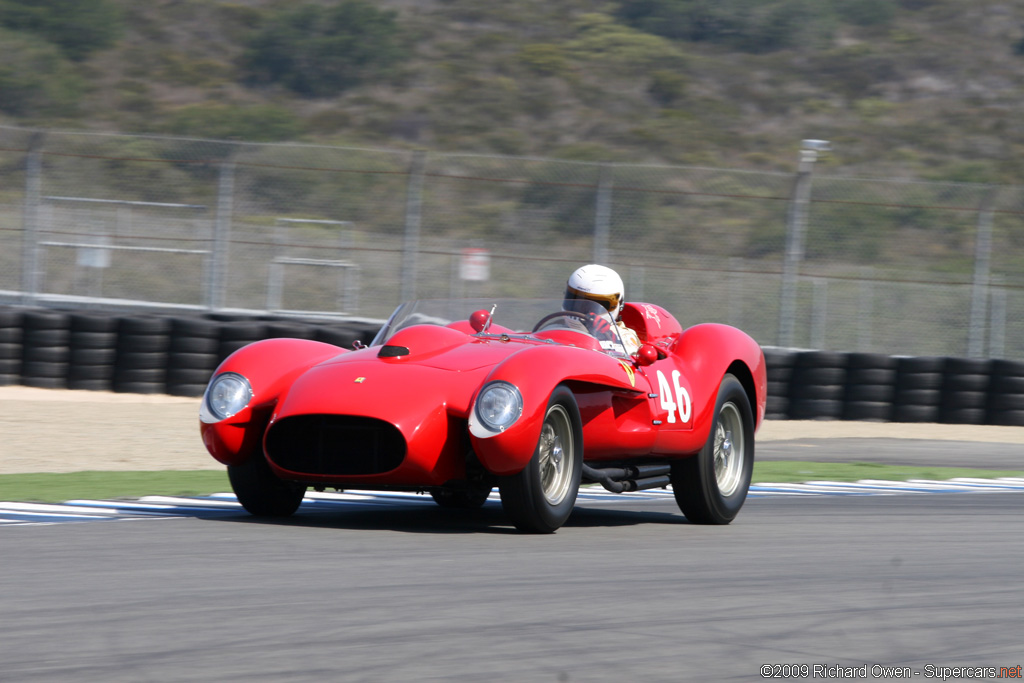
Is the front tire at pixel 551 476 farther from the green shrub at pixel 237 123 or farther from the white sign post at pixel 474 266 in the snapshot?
the green shrub at pixel 237 123

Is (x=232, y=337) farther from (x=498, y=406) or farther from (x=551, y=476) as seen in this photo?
(x=498, y=406)

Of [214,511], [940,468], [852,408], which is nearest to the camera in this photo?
[214,511]

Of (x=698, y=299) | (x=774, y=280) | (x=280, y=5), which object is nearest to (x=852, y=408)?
(x=698, y=299)

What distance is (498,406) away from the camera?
561cm

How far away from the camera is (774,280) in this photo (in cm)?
2080

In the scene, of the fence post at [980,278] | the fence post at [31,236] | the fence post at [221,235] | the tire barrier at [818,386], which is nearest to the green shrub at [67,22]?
the fence post at [31,236]

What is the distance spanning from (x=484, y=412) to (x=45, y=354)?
9.13 m

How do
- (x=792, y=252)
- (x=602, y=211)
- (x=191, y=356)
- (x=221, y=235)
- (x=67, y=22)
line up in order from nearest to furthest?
(x=191, y=356), (x=792, y=252), (x=221, y=235), (x=602, y=211), (x=67, y=22)

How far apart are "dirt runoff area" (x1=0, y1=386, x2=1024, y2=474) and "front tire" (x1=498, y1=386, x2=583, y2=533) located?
152 inches

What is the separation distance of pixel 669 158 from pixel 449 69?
8833 millimetres

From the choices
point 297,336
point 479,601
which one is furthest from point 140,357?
point 479,601

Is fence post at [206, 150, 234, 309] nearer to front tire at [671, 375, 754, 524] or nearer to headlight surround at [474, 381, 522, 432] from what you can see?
front tire at [671, 375, 754, 524]

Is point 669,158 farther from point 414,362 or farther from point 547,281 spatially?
point 414,362

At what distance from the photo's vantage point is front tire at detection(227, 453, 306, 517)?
20.2ft
